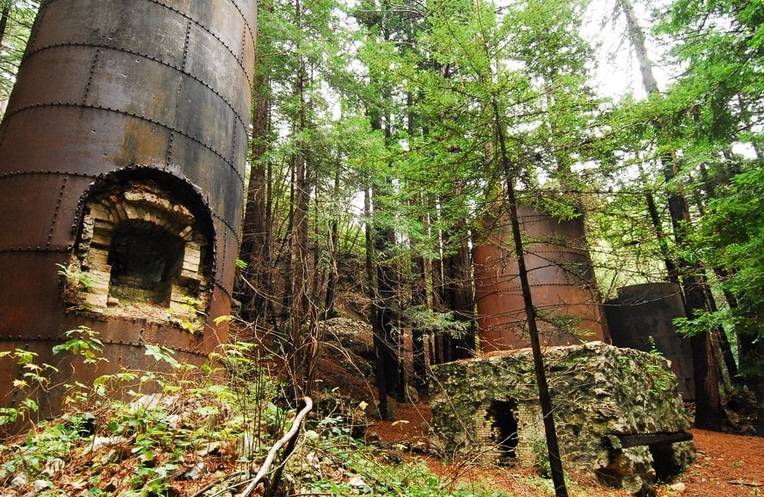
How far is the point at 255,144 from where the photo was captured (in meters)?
10.7

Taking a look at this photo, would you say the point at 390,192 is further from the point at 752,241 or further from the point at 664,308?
the point at 664,308

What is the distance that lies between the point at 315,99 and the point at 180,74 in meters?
5.29

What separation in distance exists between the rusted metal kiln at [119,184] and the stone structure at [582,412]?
373cm

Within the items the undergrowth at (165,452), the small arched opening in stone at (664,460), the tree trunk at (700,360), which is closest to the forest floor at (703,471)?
the small arched opening in stone at (664,460)

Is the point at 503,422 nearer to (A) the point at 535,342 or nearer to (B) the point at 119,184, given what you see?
(A) the point at 535,342

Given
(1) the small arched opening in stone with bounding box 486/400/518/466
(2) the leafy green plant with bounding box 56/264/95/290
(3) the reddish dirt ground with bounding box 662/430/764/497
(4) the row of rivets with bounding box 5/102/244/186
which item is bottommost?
(3) the reddish dirt ground with bounding box 662/430/764/497

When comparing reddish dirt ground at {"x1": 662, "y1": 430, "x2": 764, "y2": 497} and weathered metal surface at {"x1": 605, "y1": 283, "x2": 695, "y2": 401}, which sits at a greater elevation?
weathered metal surface at {"x1": 605, "y1": 283, "x2": 695, "y2": 401}

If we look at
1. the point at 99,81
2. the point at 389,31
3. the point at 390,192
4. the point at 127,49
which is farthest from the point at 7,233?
the point at 389,31

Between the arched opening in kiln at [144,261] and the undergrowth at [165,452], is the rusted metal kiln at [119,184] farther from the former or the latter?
the undergrowth at [165,452]

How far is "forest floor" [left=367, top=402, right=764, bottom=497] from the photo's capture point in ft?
19.0

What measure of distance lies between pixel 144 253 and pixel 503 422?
21.2ft

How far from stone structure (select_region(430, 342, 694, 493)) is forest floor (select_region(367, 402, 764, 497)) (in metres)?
0.24

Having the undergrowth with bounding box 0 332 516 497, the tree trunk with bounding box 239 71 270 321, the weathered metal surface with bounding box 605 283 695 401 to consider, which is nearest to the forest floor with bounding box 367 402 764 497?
the undergrowth with bounding box 0 332 516 497

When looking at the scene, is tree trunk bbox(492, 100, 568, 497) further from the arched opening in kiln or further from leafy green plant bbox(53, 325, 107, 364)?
leafy green plant bbox(53, 325, 107, 364)
